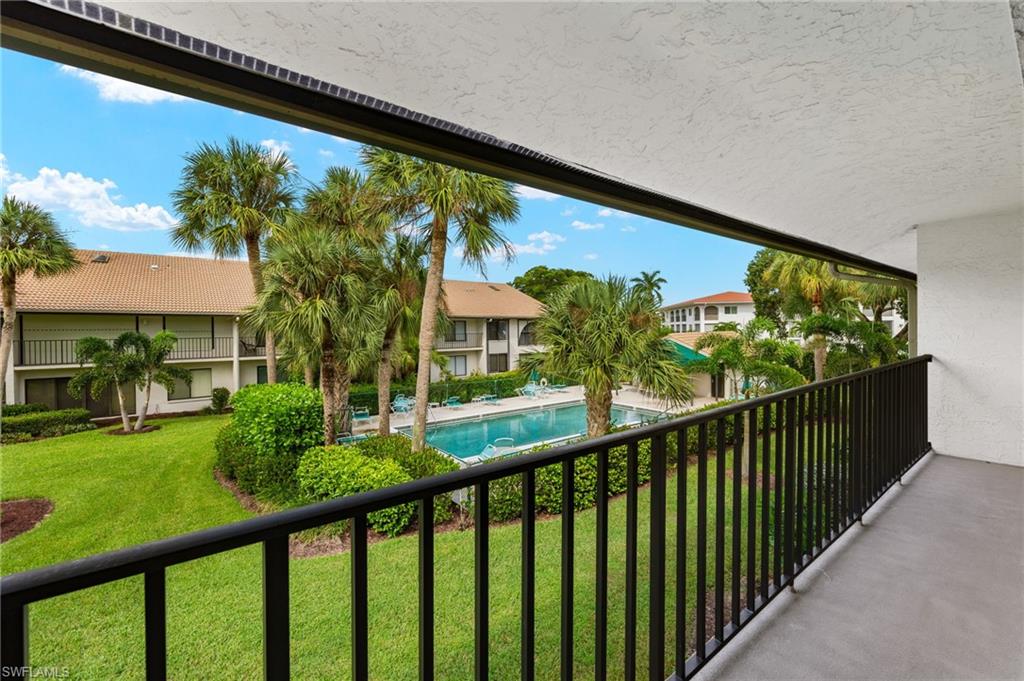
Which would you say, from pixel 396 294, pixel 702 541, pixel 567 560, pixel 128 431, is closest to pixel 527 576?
pixel 567 560

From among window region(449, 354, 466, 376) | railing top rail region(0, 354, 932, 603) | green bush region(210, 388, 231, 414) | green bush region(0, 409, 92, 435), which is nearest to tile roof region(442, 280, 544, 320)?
window region(449, 354, 466, 376)

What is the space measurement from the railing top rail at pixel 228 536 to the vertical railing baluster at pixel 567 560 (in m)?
0.06

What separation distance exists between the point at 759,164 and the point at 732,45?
3.39 ft

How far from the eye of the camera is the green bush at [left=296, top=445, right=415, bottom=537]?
5.63m

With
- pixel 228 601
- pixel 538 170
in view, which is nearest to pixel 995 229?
pixel 538 170

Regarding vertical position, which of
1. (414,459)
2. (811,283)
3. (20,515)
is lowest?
(20,515)

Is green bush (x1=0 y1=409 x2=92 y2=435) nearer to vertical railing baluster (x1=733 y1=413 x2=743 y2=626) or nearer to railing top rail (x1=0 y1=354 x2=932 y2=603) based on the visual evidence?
railing top rail (x1=0 y1=354 x2=932 y2=603)

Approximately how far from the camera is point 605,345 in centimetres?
641

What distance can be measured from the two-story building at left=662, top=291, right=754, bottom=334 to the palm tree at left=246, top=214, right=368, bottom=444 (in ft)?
79.6

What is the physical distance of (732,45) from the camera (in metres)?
1.24

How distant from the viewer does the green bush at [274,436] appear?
736 centimetres

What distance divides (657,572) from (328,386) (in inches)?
289

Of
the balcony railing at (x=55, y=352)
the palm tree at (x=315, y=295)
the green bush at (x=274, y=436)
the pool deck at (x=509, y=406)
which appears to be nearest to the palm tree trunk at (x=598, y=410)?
the palm tree at (x=315, y=295)

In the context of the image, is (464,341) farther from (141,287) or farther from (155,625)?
(155,625)
